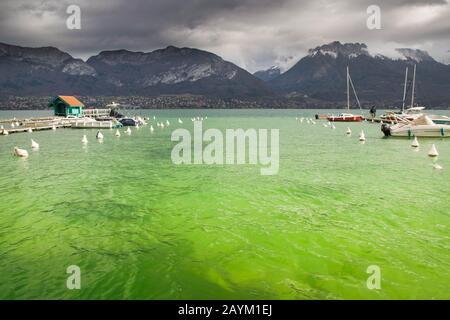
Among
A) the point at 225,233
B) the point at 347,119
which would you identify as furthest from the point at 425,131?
the point at 347,119

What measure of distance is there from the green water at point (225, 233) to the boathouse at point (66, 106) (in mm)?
56445

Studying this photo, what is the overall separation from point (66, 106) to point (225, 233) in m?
74.6

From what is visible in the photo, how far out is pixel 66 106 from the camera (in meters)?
75.3

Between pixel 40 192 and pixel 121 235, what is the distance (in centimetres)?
863

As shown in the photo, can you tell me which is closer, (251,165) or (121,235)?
(121,235)

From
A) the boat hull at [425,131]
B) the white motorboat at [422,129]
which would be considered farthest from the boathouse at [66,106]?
the boat hull at [425,131]

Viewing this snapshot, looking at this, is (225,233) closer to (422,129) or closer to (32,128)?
(422,129)

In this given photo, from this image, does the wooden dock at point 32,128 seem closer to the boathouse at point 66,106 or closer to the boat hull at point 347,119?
the boathouse at point 66,106

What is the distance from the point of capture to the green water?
329 inches

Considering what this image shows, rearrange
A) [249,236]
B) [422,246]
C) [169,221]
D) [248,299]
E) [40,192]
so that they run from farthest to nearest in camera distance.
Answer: [40,192]
[169,221]
[249,236]
[422,246]
[248,299]

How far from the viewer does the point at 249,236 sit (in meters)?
11.7

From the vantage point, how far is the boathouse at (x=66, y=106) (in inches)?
2926
